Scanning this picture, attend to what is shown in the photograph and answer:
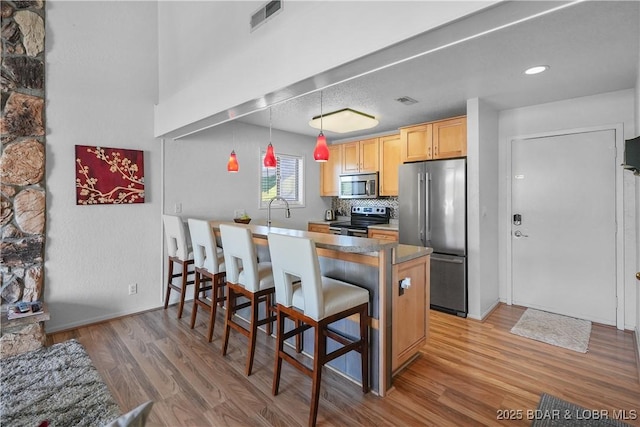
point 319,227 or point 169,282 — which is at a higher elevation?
point 319,227

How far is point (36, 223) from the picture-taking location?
2.99 metres

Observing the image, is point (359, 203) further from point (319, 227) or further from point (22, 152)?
point (22, 152)

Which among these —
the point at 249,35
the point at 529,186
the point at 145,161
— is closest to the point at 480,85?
the point at 529,186

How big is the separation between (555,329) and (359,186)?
3.07m

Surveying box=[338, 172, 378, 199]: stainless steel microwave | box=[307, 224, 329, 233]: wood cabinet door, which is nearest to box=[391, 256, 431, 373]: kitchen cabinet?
box=[338, 172, 378, 199]: stainless steel microwave

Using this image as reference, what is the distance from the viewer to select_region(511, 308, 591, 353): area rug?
9.52ft

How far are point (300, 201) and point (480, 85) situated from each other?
329cm

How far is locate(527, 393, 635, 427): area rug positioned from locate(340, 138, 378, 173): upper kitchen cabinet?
140 inches

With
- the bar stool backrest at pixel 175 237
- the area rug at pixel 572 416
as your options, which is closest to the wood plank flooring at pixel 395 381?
the area rug at pixel 572 416

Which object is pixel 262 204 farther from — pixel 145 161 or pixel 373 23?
pixel 373 23

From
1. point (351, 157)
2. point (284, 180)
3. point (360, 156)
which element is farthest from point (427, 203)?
point (284, 180)

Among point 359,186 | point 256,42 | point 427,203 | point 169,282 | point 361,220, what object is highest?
point 256,42

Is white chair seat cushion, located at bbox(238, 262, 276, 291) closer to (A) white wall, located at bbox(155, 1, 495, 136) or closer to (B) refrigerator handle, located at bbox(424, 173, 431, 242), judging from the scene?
(A) white wall, located at bbox(155, 1, 495, 136)

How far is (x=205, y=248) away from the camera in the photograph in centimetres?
303
